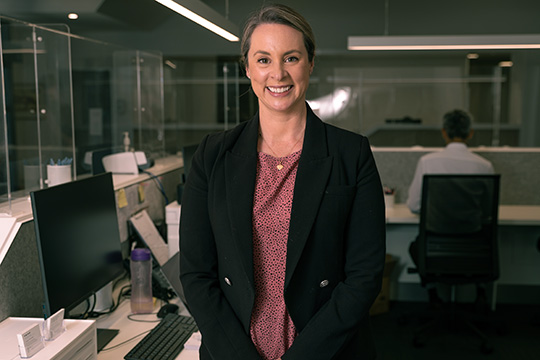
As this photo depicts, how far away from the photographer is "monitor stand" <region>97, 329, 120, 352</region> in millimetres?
1471

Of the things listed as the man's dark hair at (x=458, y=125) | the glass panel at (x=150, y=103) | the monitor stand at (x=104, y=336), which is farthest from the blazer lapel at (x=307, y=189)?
the glass panel at (x=150, y=103)

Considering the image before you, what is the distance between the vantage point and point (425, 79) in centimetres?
623

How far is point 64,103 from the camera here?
2941 mm

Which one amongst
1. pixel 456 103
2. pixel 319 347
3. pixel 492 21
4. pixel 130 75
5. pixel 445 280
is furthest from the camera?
pixel 456 103

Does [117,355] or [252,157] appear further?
[117,355]

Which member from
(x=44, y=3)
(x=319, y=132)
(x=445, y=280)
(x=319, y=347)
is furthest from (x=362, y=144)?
(x=44, y=3)

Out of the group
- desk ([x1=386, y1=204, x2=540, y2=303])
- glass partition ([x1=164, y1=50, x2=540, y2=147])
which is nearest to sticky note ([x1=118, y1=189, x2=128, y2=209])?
desk ([x1=386, y1=204, x2=540, y2=303])

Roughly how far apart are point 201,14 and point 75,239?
1149mm

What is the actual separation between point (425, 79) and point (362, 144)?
5.44 meters

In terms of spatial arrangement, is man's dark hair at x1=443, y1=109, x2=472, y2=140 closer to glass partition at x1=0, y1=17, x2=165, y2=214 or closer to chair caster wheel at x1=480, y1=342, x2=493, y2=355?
chair caster wheel at x1=480, y1=342, x2=493, y2=355

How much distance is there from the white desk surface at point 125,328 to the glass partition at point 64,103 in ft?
1.44

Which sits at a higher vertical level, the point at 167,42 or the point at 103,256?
the point at 167,42

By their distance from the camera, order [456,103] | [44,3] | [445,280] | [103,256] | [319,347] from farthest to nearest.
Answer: [456,103]
[44,3]
[445,280]
[103,256]
[319,347]

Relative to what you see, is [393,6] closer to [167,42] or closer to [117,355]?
[167,42]
